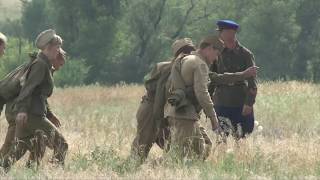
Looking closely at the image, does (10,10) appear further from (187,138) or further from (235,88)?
(187,138)

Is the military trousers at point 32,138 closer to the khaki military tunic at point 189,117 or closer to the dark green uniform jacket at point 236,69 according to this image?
the khaki military tunic at point 189,117

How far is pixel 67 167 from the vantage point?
7180 millimetres

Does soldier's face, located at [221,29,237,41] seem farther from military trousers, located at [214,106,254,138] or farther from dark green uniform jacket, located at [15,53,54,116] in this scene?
dark green uniform jacket, located at [15,53,54,116]

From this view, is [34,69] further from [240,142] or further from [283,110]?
[283,110]

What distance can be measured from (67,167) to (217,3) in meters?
56.6

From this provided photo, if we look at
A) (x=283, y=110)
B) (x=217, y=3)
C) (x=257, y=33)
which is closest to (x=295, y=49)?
(x=257, y=33)

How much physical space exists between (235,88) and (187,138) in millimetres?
1960

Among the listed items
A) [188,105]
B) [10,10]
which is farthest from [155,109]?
[10,10]

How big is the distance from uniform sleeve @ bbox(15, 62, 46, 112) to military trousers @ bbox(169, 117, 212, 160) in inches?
59.4

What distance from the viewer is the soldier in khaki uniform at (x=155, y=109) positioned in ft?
25.5

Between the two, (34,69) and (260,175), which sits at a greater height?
(34,69)

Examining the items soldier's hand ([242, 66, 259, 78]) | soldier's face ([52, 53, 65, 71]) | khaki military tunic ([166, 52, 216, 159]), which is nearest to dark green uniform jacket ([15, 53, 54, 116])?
soldier's face ([52, 53, 65, 71])

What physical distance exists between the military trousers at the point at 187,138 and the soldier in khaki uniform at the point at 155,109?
36 cm

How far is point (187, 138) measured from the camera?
7.33 metres
